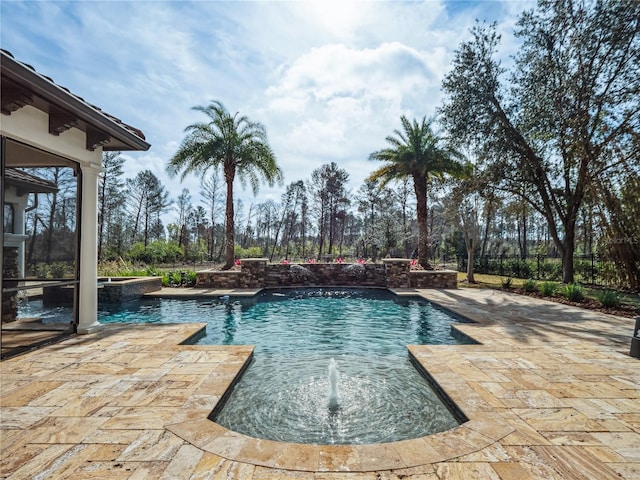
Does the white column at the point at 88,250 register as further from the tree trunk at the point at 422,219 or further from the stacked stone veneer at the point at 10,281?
the tree trunk at the point at 422,219

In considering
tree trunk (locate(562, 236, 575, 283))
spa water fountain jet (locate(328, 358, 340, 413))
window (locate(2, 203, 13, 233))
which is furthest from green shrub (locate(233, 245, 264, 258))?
spa water fountain jet (locate(328, 358, 340, 413))

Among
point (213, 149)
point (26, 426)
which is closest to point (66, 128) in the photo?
point (26, 426)

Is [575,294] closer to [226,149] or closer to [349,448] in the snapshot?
[349,448]

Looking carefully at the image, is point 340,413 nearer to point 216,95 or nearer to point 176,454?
point 176,454

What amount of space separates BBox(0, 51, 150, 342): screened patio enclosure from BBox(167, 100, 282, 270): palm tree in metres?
8.53

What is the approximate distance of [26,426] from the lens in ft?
8.81

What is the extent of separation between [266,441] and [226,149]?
43.9ft

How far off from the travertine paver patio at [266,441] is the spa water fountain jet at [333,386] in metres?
1.11

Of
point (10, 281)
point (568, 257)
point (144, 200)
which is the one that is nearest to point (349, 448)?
point (10, 281)

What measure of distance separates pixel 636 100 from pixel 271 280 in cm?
1372

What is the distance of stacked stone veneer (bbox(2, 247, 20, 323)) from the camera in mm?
4854

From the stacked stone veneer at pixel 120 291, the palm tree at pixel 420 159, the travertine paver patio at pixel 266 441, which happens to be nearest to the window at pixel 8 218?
the travertine paver patio at pixel 266 441

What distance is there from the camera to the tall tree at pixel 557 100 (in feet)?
33.0

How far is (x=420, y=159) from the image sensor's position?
15.9 meters
